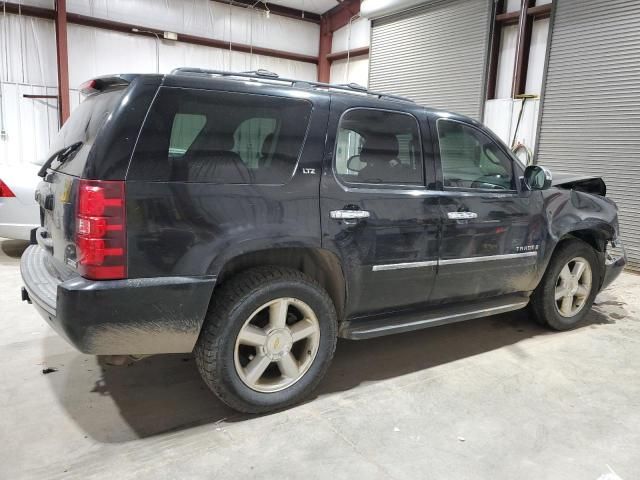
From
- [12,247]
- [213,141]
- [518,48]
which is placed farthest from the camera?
[518,48]

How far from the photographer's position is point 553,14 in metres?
7.49

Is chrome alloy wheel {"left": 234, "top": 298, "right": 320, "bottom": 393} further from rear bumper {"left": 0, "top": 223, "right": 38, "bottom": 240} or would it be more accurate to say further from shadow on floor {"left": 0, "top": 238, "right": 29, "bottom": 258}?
shadow on floor {"left": 0, "top": 238, "right": 29, "bottom": 258}

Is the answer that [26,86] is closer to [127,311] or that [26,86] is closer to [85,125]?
[85,125]

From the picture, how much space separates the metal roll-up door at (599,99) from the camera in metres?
6.70

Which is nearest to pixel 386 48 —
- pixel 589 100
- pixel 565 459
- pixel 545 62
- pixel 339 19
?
pixel 339 19

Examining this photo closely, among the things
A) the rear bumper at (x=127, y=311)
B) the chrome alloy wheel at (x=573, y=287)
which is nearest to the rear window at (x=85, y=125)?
the rear bumper at (x=127, y=311)

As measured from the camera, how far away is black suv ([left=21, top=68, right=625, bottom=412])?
2213 millimetres

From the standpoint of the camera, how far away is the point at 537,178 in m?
3.64

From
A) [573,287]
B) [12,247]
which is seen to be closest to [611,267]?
[573,287]

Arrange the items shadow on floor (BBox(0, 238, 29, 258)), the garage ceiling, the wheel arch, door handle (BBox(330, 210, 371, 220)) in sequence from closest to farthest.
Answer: the wheel arch, door handle (BBox(330, 210, 371, 220)), shadow on floor (BBox(0, 238, 29, 258)), the garage ceiling

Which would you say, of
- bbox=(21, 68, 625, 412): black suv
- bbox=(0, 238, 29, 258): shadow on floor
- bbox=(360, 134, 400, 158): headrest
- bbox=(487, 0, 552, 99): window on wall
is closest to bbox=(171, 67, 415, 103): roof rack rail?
bbox=(21, 68, 625, 412): black suv

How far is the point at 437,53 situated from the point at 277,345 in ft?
26.9

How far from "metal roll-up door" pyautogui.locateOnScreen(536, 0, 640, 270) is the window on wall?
462 millimetres

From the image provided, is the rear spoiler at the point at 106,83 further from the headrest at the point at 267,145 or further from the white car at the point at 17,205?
the white car at the point at 17,205
